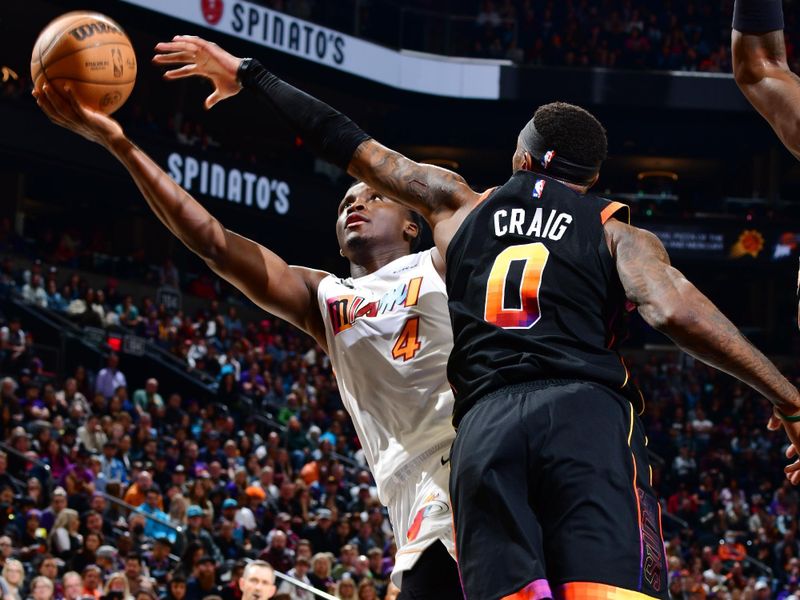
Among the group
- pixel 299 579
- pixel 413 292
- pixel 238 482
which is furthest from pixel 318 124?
pixel 238 482

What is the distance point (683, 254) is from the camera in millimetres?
29031

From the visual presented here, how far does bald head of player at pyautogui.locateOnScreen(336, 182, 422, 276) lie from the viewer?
16.1ft

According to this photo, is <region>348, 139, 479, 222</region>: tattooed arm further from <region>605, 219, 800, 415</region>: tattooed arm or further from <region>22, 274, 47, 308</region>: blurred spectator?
<region>22, 274, 47, 308</region>: blurred spectator

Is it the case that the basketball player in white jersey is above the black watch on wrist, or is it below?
below

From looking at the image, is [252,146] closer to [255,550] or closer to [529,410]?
[255,550]

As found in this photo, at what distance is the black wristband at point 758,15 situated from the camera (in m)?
3.92

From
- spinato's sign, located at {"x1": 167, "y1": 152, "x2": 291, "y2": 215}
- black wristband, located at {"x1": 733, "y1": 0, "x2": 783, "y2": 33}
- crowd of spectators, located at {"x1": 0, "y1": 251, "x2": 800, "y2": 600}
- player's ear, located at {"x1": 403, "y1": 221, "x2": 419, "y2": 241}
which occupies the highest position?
black wristband, located at {"x1": 733, "y1": 0, "x2": 783, "y2": 33}

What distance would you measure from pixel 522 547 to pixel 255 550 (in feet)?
34.2

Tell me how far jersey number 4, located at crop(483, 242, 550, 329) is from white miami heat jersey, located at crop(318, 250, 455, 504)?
1.03 m

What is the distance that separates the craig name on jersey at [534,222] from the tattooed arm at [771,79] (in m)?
0.93

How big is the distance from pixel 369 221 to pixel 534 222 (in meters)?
1.53

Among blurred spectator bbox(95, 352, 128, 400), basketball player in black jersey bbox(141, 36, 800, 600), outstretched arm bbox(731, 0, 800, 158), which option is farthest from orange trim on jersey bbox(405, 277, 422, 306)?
blurred spectator bbox(95, 352, 128, 400)

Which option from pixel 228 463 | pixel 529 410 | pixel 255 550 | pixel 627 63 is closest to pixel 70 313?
pixel 228 463

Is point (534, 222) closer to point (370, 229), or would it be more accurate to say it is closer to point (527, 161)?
point (527, 161)
